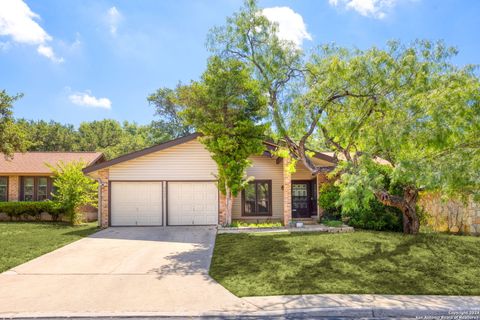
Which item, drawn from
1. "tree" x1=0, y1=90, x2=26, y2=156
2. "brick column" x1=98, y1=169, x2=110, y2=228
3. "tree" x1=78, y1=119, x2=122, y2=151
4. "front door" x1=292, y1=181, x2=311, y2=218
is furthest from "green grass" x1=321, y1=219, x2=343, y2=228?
"tree" x1=78, y1=119, x2=122, y2=151

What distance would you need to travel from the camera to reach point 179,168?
17562mm

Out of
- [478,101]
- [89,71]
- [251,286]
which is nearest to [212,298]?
[251,286]

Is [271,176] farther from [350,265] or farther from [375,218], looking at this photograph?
[350,265]

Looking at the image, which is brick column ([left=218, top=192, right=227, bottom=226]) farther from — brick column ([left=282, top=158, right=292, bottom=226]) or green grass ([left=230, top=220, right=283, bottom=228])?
brick column ([left=282, top=158, right=292, bottom=226])

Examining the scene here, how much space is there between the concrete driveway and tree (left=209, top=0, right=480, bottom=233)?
→ 4.10 meters

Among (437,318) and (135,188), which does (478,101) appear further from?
(135,188)

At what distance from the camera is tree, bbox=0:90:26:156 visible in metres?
19.8

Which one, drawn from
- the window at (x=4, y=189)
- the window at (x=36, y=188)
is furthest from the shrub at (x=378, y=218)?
the window at (x=4, y=189)

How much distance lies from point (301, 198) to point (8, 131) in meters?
16.1

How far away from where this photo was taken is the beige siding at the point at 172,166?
57.5 feet

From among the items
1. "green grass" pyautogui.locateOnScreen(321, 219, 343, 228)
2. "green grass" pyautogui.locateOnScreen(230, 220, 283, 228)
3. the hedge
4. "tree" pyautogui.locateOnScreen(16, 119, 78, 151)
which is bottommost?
"green grass" pyautogui.locateOnScreen(230, 220, 283, 228)

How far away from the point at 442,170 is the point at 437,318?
12.5 ft

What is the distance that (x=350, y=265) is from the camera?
8789 millimetres

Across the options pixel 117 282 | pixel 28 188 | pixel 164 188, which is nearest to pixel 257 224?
pixel 164 188
